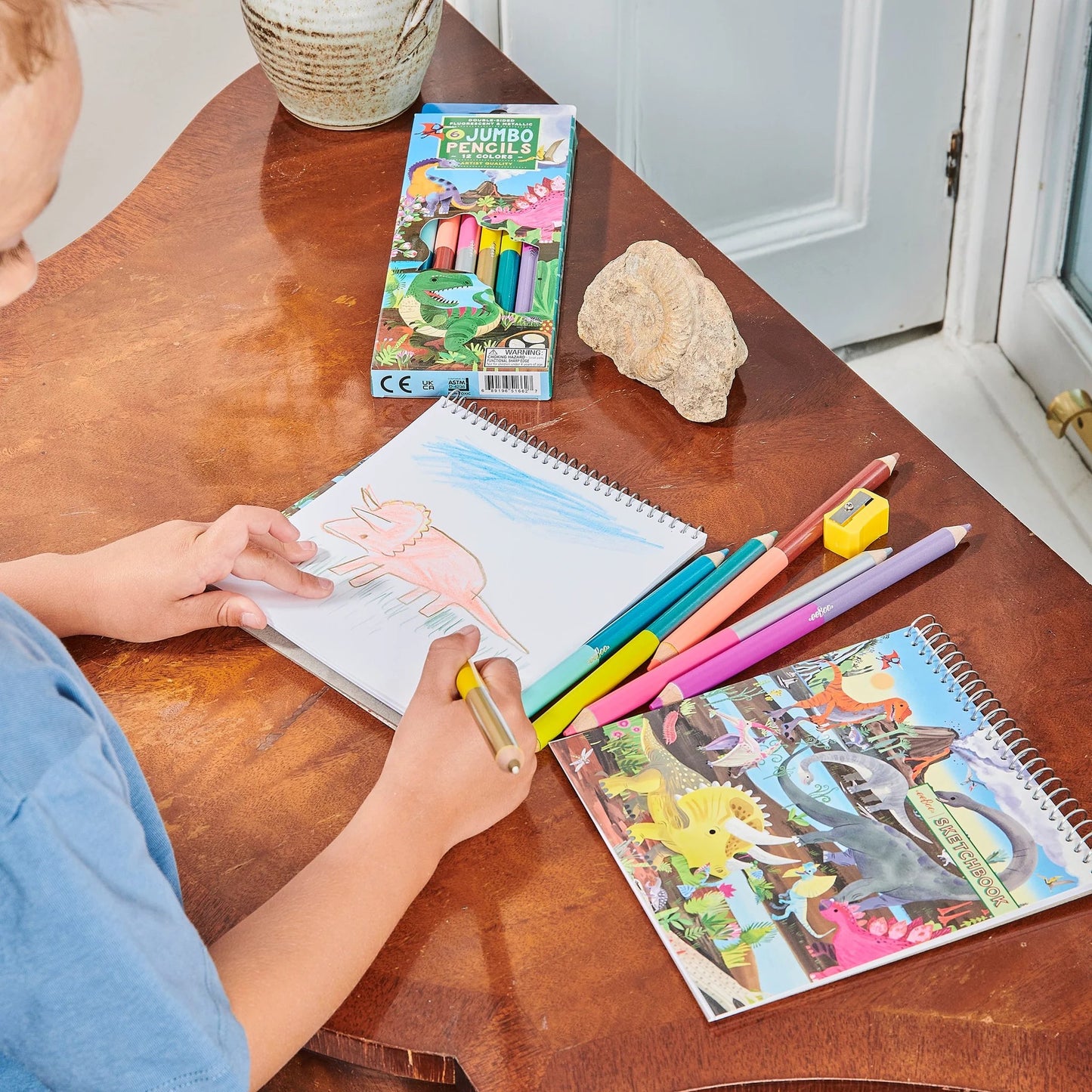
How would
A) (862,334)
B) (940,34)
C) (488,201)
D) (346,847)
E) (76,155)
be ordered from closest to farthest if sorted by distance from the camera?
(346,847), (488,201), (940,34), (76,155), (862,334)

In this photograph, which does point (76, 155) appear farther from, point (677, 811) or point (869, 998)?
point (869, 998)

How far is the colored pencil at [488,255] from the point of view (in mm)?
914

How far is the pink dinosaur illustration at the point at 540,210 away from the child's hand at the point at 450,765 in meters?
0.43

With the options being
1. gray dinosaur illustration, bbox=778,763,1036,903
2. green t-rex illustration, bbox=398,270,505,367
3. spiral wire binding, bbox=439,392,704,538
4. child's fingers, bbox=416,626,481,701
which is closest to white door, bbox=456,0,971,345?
green t-rex illustration, bbox=398,270,505,367

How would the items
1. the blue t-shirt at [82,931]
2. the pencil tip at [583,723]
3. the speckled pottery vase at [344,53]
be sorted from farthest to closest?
the speckled pottery vase at [344,53] → the pencil tip at [583,723] → the blue t-shirt at [82,931]

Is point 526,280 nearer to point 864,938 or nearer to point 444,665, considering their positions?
point 444,665

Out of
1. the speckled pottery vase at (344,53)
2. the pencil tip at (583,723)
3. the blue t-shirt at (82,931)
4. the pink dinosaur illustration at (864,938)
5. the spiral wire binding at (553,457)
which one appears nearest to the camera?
the blue t-shirt at (82,931)

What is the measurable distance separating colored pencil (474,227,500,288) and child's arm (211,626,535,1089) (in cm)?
34

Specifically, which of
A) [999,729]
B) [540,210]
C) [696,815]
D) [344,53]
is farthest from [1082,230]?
[696,815]

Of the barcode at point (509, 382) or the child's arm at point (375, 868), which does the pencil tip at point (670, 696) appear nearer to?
the child's arm at point (375, 868)

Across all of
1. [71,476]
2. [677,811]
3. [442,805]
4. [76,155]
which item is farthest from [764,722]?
[76,155]

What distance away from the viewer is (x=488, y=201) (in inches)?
38.4

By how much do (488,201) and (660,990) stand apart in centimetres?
65

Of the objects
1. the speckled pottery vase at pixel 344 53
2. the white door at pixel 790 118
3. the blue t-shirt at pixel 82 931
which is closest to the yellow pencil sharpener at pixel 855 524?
the blue t-shirt at pixel 82 931
